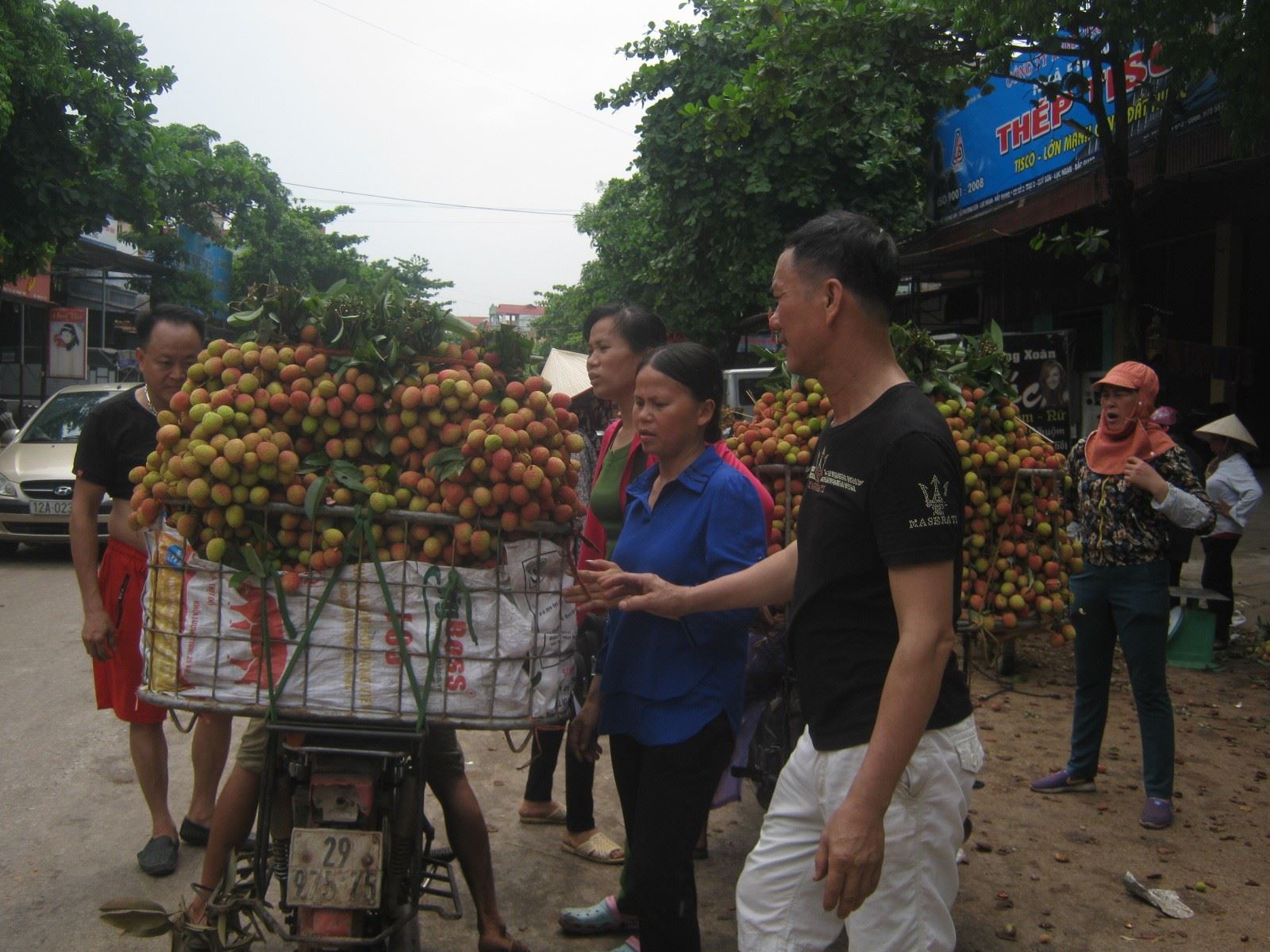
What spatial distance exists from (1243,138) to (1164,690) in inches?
168

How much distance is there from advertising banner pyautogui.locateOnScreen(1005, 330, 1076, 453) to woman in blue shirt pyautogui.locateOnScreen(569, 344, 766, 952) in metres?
7.03

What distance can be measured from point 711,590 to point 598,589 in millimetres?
270

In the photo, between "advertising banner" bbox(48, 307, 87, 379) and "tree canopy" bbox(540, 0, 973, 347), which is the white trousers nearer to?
"tree canopy" bbox(540, 0, 973, 347)

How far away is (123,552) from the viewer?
389 cm

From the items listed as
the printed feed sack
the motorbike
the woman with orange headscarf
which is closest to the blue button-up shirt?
the printed feed sack

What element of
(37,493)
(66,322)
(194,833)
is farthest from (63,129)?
(194,833)

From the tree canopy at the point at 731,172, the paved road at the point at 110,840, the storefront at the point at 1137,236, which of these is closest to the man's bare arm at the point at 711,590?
the paved road at the point at 110,840

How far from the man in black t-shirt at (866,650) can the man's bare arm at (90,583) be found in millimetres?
2604

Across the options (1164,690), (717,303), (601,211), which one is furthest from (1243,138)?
(601,211)

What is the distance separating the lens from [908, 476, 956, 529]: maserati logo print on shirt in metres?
1.87

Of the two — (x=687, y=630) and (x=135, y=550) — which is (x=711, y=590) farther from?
(x=135, y=550)

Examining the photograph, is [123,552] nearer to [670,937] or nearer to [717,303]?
[670,937]

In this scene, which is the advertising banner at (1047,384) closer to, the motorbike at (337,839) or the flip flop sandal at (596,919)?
the flip flop sandal at (596,919)

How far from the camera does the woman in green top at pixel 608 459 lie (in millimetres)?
3666
